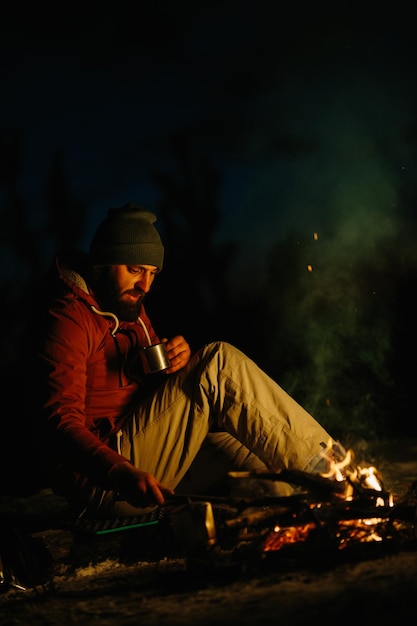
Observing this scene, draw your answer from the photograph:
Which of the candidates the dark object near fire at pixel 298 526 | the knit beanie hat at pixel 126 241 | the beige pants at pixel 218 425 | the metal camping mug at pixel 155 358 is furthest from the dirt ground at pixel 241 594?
the knit beanie hat at pixel 126 241

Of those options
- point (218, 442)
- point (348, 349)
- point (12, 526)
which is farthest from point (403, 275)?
point (12, 526)

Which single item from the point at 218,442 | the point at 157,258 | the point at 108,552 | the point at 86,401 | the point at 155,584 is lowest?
the point at 108,552

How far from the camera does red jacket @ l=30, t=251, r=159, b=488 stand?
123 inches

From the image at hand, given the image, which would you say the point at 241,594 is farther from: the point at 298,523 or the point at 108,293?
the point at 108,293

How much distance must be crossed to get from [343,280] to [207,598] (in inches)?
298

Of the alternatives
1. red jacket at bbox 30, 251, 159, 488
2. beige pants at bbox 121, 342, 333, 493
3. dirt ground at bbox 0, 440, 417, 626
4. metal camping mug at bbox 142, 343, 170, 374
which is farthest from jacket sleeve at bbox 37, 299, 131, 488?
dirt ground at bbox 0, 440, 417, 626

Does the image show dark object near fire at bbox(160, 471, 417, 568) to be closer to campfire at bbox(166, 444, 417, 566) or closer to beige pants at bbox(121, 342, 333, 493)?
campfire at bbox(166, 444, 417, 566)

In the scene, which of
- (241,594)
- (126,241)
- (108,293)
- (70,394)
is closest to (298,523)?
(241,594)

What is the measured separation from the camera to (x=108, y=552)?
12.4ft

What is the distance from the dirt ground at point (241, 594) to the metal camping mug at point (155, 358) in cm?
104

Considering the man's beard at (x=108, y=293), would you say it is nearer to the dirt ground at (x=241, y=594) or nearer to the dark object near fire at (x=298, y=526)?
the dark object near fire at (x=298, y=526)

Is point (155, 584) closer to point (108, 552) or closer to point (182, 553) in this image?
point (182, 553)

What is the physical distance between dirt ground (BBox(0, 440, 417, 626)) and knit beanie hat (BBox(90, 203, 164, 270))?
1707 mm

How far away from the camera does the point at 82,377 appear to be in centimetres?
348
